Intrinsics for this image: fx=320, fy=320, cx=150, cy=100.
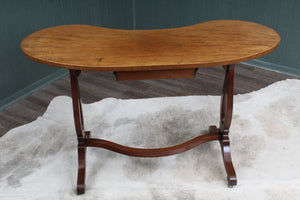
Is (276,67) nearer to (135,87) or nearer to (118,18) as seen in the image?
(135,87)

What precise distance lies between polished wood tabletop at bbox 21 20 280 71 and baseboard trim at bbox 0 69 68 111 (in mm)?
1169

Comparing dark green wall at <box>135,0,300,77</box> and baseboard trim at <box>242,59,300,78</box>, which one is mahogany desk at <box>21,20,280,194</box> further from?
baseboard trim at <box>242,59,300,78</box>

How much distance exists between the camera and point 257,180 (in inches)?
77.4

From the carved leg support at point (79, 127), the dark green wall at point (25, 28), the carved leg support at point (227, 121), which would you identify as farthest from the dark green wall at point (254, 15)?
the carved leg support at point (79, 127)

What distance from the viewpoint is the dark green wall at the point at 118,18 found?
9.03ft

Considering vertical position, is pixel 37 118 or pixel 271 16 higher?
pixel 271 16

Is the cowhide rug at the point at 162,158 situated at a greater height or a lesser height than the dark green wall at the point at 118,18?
lesser

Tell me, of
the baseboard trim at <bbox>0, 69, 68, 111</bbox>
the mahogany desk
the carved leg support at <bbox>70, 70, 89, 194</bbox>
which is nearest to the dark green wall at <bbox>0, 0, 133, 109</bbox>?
the baseboard trim at <bbox>0, 69, 68, 111</bbox>

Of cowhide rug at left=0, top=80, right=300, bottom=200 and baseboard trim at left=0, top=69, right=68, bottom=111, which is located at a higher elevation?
baseboard trim at left=0, top=69, right=68, bottom=111

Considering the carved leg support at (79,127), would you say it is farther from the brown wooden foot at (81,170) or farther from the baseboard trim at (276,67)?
the baseboard trim at (276,67)

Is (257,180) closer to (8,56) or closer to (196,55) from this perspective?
(196,55)

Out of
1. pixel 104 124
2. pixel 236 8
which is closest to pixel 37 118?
pixel 104 124

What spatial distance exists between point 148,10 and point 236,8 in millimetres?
1070

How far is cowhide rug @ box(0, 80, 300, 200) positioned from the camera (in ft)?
6.23
